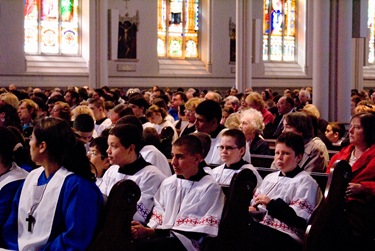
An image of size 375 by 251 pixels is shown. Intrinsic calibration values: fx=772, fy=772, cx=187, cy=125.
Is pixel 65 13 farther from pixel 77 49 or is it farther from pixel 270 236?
pixel 270 236

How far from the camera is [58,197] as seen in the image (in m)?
4.20

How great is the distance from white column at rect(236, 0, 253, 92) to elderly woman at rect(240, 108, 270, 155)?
14417 mm

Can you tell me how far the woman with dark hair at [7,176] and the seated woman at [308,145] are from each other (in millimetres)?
2932

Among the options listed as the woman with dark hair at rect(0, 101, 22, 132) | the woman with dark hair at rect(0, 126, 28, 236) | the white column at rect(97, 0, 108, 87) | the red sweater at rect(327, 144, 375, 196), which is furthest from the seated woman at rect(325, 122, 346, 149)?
the white column at rect(97, 0, 108, 87)

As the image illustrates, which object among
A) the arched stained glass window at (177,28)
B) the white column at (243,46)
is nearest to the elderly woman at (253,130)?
the white column at (243,46)

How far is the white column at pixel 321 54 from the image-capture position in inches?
525

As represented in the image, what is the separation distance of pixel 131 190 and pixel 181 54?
22656 mm

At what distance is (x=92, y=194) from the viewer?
4.20 m

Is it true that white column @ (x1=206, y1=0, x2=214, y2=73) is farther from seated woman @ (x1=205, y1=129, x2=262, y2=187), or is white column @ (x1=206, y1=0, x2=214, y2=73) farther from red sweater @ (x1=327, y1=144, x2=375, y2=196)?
red sweater @ (x1=327, y1=144, x2=375, y2=196)

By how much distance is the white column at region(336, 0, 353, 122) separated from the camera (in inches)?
522

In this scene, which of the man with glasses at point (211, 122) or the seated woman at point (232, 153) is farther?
the man with glasses at point (211, 122)

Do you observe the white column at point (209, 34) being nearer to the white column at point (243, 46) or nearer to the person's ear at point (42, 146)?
the white column at point (243, 46)

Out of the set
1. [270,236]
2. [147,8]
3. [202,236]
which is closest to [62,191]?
[202,236]

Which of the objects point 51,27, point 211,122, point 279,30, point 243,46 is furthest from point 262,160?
point 279,30
